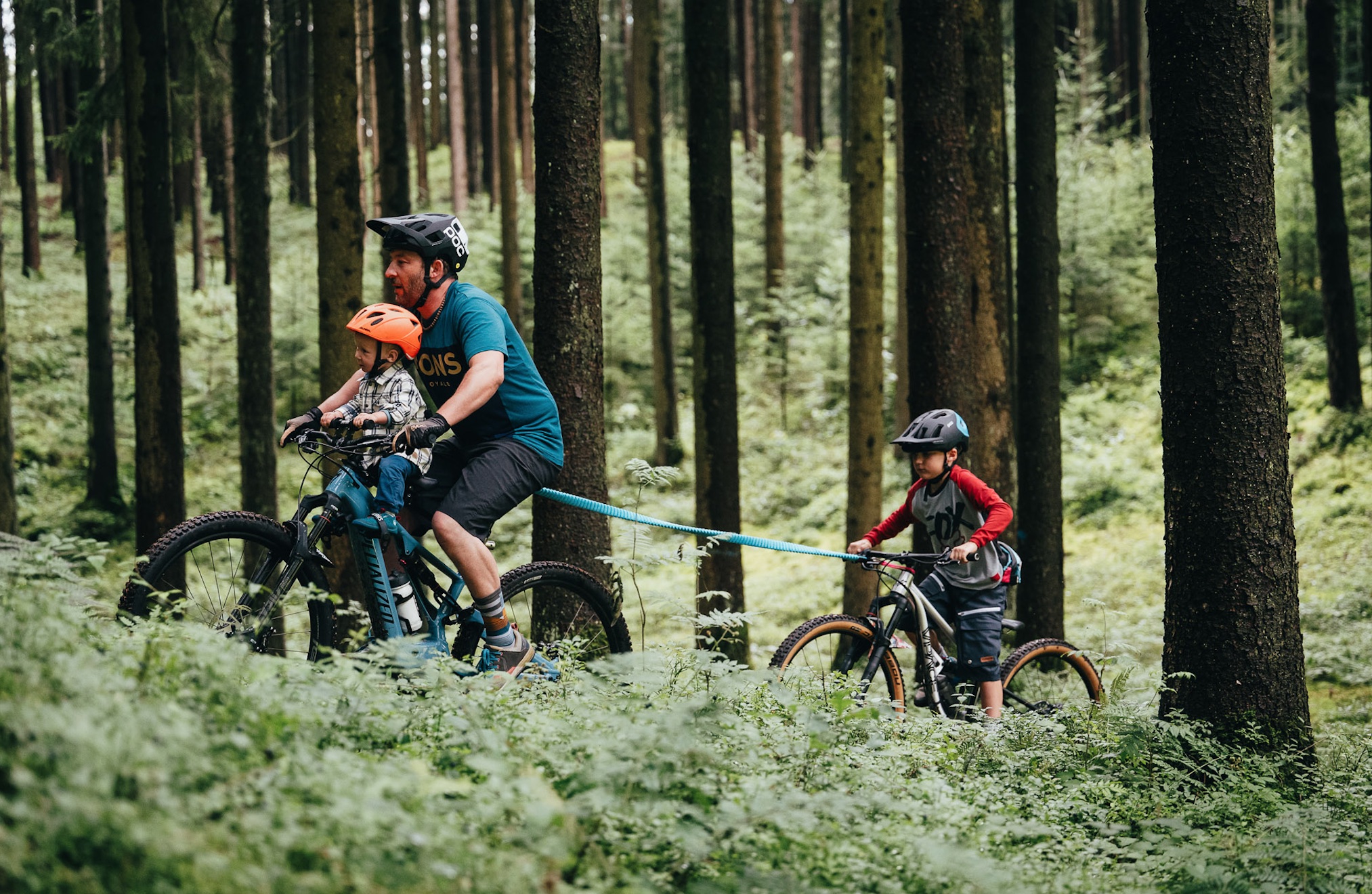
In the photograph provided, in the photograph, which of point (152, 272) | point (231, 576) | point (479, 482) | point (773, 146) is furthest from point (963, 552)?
point (773, 146)

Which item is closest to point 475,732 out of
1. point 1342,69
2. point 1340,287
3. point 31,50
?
point 1340,287

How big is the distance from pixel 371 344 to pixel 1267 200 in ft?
15.0

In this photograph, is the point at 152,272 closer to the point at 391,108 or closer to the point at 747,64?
the point at 391,108

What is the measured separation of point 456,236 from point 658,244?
14.1m

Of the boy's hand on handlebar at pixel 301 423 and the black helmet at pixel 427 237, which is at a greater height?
the black helmet at pixel 427 237

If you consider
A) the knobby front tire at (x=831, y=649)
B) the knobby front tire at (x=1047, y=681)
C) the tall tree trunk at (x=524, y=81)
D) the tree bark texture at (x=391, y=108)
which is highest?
the tall tree trunk at (x=524, y=81)

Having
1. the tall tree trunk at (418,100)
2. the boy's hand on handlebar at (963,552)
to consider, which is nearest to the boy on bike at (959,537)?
the boy's hand on handlebar at (963,552)

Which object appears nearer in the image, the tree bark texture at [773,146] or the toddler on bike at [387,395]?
the toddler on bike at [387,395]

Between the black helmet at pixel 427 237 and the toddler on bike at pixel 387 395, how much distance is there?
1.03ft

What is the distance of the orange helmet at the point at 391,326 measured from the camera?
484 centimetres

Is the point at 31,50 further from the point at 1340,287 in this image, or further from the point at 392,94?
the point at 1340,287

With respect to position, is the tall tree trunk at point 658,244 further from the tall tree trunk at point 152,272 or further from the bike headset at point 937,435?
the bike headset at point 937,435

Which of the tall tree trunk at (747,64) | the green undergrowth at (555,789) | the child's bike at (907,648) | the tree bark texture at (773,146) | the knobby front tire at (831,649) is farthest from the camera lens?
the tall tree trunk at (747,64)

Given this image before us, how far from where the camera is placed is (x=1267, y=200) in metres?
5.27
